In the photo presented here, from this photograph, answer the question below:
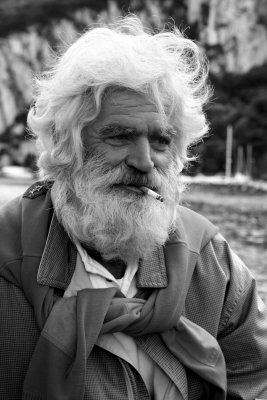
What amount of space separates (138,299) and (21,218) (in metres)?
0.43

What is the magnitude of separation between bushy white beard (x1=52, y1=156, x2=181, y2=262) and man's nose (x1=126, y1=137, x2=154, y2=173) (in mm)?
27

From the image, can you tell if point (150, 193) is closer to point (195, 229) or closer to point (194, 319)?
point (195, 229)

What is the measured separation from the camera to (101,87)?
1730mm

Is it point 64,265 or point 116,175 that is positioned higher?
point 116,175

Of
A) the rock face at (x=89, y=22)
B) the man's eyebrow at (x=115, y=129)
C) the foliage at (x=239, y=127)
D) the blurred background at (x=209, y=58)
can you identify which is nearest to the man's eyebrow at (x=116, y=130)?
the man's eyebrow at (x=115, y=129)

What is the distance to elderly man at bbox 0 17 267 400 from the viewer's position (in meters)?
1.70

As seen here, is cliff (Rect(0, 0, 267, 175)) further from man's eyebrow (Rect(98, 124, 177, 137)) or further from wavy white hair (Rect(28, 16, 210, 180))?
man's eyebrow (Rect(98, 124, 177, 137))

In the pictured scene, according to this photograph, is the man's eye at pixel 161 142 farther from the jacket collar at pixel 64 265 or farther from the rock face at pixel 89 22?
the rock face at pixel 89 22

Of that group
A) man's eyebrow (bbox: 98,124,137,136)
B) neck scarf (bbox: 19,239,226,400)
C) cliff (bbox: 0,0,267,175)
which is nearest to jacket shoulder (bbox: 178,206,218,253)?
neck scarf (bbox: 19,239,226,400)

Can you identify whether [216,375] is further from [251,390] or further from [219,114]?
[219,114]

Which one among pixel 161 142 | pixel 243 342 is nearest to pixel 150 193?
pixel 161 142

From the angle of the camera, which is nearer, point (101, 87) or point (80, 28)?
point (101, 87)

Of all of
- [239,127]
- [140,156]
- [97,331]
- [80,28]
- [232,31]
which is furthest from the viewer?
[232,31]

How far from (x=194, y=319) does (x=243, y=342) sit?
0.58 ft
